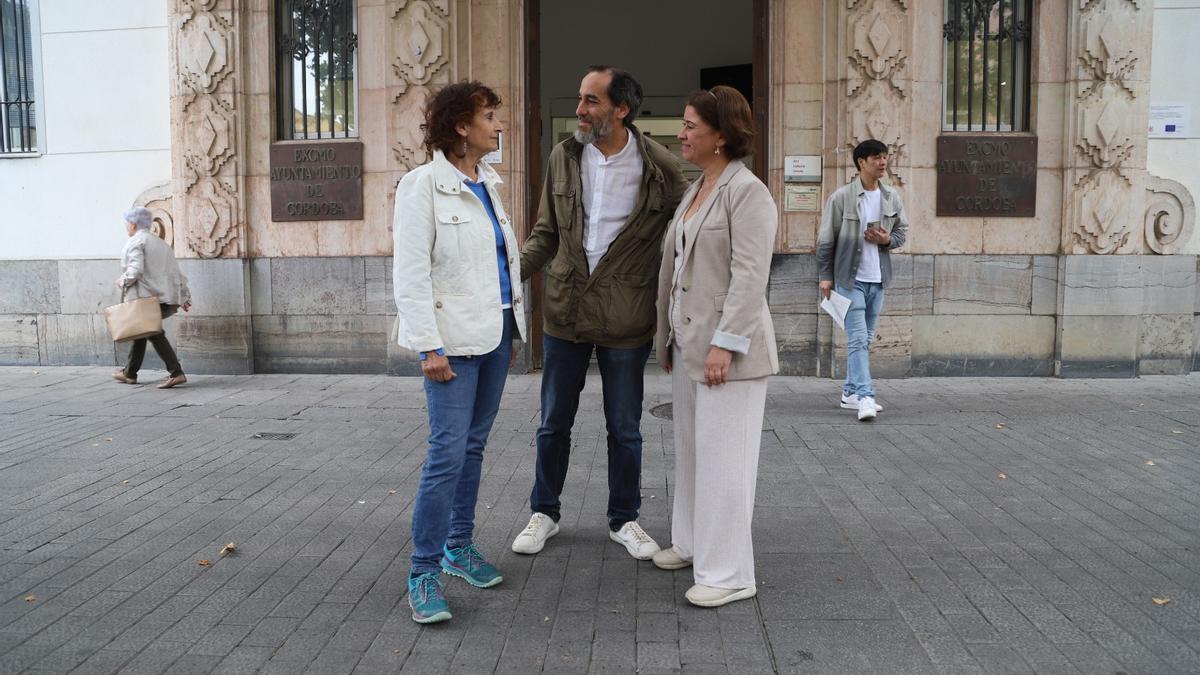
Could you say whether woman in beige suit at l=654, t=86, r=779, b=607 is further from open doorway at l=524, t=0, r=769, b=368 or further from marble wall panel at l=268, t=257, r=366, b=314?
open doorway at l=524, t=0, r=769, b=368

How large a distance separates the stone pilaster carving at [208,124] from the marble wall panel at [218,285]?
105mm

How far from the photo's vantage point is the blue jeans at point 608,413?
423cm

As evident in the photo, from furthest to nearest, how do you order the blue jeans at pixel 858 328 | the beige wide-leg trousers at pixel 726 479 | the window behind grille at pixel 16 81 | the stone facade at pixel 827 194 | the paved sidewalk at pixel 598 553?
the window behind grille at pixel 16 81
the stone facade at pixel 827 194
the blue jeans at pixel 858 328
the beige wide-leg trousers at pixel 726 479
the paved sidewalk at pixel 598 553

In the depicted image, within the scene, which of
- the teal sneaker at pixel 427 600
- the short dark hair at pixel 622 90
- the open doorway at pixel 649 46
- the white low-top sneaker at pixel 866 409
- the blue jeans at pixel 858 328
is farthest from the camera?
the open doorway at pixel 649 46

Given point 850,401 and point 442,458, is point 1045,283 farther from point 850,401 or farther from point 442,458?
point 442,458

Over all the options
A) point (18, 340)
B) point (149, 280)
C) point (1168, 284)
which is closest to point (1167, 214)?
point (1168, 284)

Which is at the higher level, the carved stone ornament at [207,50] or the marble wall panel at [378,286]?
the carved stone ornament at [207,50]

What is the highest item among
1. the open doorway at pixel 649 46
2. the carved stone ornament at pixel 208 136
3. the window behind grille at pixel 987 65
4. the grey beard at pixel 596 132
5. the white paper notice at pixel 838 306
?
the open doorway at pixel 649 46

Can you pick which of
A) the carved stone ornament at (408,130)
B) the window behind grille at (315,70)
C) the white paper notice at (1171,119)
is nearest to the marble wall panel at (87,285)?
the window behind grille at (315,70)

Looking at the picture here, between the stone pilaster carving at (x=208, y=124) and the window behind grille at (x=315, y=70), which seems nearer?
the stone pilaster carving at (x=208, y=124)

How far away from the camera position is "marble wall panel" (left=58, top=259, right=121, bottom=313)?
34.8 ft

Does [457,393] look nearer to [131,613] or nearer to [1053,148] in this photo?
[131,613]

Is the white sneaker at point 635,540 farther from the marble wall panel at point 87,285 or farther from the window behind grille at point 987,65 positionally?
the marble wall panel at point 87,285

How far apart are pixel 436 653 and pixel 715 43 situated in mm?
12421
